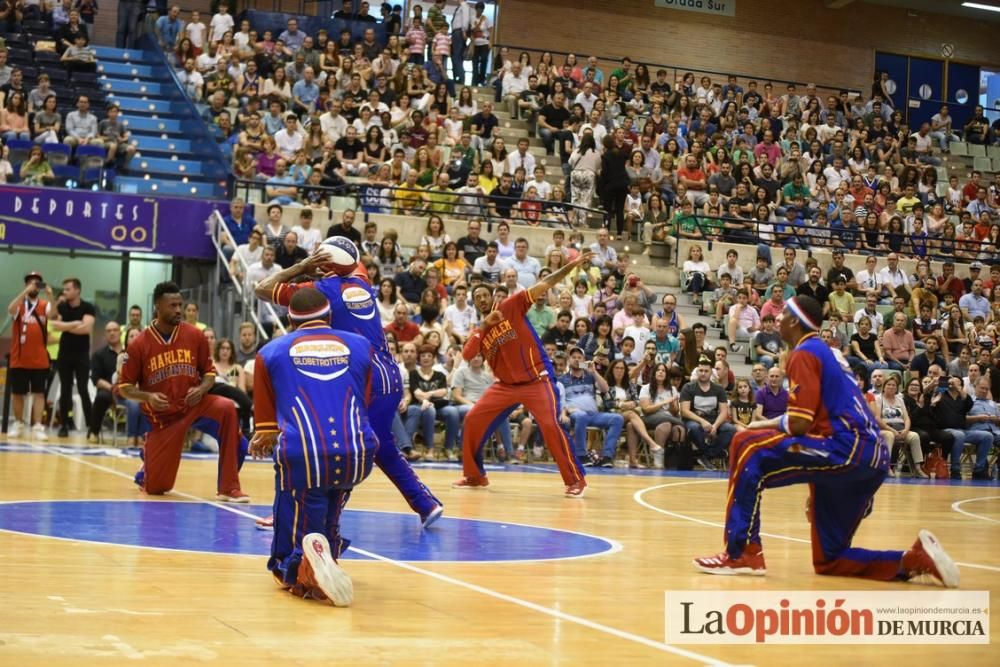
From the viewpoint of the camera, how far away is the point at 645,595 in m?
6.83

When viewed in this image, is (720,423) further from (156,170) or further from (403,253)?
(156,170)

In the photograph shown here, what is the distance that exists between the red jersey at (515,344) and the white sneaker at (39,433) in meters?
6.63

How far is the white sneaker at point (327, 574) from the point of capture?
6.05 meters

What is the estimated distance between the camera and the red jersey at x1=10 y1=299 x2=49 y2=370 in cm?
1702

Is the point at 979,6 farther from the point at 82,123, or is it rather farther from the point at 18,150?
the point at 18,150

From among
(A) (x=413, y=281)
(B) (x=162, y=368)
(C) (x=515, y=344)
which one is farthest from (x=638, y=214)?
(B) (x=162, y=368)

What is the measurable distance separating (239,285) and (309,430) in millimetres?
12415

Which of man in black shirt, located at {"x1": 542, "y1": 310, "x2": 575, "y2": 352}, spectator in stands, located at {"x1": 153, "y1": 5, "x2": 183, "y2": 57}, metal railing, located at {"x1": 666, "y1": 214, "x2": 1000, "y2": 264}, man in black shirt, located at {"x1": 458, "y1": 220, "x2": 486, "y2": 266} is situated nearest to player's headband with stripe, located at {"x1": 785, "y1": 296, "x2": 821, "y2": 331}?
man in black shirt, located at {"x1": 542, "y1": 310, "x2": 575, "y2": 352}

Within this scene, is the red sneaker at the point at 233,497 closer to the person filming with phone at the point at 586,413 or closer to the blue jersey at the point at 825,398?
the blue jersey at the point at 825,398

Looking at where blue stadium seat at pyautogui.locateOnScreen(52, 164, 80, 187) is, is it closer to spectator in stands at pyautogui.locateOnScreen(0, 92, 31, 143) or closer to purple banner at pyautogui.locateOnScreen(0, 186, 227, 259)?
purple banner at pyautogui.locateOnScreen(0, 186, 227, 259)

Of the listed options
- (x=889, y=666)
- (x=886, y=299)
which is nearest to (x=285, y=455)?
(x=889, y=666)

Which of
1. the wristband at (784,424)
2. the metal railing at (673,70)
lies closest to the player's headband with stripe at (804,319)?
the wristband at (784,424)

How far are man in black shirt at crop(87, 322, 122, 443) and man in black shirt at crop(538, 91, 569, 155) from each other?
10.5m

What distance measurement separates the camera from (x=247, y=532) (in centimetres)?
866
